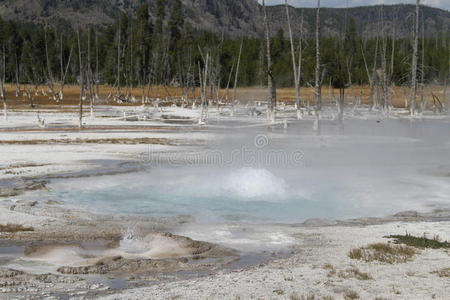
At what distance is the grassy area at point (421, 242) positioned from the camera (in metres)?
11.5

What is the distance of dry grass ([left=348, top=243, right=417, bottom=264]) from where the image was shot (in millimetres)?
10648

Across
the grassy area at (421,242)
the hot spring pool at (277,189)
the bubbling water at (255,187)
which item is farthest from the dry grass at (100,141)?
the grassy area at (421,242)

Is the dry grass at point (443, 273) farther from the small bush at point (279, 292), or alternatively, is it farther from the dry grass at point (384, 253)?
the small bush at point (279, 292)

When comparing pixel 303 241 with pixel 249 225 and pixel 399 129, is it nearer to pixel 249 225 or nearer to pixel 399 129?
pixel 249 225

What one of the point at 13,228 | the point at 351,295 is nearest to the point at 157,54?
the point at 13,228

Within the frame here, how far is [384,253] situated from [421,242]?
1.04 meters

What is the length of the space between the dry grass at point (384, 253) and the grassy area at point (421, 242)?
11.4 inches

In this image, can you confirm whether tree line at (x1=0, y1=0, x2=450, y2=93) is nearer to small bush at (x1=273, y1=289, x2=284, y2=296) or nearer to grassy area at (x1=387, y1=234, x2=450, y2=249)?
grassy area at (x1=387, y1=234, x2=450, y2=249)

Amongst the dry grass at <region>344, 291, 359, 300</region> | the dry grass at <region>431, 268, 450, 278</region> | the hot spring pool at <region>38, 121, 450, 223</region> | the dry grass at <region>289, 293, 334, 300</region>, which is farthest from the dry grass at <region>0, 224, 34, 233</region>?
the dry grass at <region>431, 268, 450, 278</region>

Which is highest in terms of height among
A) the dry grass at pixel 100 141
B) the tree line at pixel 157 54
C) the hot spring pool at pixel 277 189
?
the tree line at pixel 157 54

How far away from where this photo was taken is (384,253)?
11016mm

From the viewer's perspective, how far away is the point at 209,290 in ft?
29.4

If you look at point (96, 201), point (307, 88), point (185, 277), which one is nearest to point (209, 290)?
point (185, 277)

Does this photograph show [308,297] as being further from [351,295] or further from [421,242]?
[421,242]
